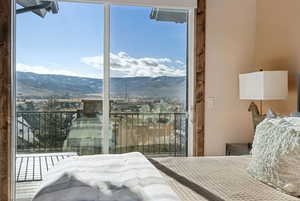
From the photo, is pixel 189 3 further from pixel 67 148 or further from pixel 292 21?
pixel 67 148

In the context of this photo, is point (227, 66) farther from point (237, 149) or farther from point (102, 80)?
point (102, 80)

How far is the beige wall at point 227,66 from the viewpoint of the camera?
11.8ft

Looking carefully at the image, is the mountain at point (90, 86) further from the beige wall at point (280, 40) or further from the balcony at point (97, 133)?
the beige wall at point (280, 40)

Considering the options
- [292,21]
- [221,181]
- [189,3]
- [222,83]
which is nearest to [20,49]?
[189,3]

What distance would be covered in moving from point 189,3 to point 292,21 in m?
1.12

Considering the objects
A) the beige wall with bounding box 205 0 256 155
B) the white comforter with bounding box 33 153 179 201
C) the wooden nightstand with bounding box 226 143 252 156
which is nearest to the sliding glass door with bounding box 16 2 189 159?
the beige wall with bounding box 205 0 256 155

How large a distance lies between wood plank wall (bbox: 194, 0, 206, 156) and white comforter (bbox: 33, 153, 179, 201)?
1725 millimetres

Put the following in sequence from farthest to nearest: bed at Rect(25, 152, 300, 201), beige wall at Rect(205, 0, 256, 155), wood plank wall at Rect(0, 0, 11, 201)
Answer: beige wall at Rect(205, 0, 256, 155) < wood plank wall at Rect(0, 0, 11, 201) < bed at Rect(25, 152, 300, 201)

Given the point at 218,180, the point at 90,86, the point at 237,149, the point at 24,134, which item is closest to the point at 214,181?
the point at 218,180

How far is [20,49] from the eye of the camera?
10.8 ft

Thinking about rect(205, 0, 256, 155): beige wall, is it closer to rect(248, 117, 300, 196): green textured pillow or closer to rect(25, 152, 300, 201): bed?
rect(25, 152, 300, 201): bed

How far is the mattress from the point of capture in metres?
1.49

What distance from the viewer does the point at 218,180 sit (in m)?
1.76

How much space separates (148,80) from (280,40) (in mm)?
1489
